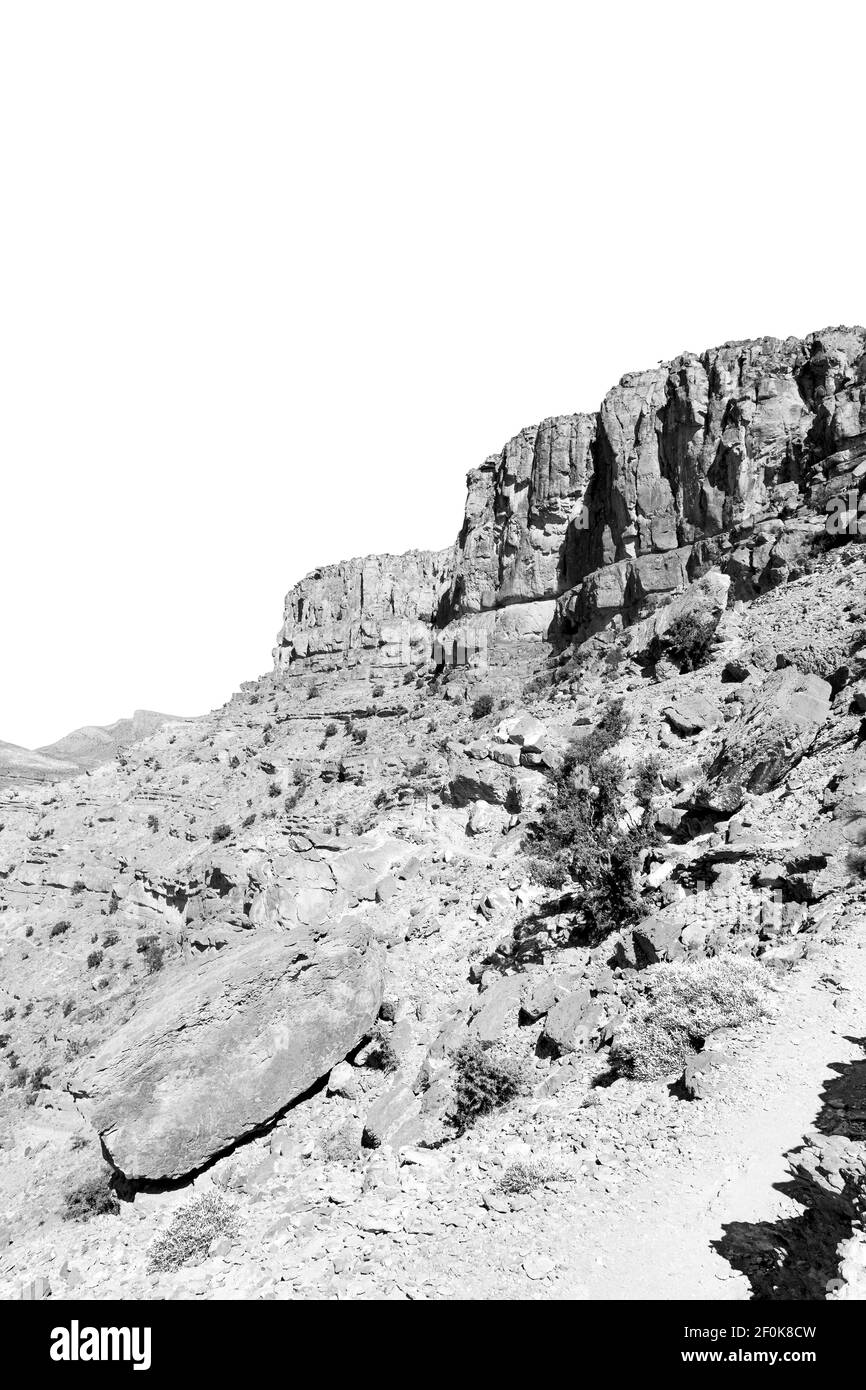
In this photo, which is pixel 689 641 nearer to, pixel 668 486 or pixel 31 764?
pixel 668 486

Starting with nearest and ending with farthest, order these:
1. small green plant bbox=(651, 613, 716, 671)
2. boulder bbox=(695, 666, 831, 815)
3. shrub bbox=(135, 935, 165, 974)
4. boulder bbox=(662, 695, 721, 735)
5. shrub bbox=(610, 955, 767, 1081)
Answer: shrub bbox=(610, 955, 767, 1081) < boulder bbox=(695, 666, 831, 815) < boulder bbox=(662, 695, 721, 735) < shrub bbox=(135, 935, 165, 974) < small green plant bbox=(651, 613, 716, 671)

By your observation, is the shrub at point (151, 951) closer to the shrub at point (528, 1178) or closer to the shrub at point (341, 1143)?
the shrub at point (341, 1143)

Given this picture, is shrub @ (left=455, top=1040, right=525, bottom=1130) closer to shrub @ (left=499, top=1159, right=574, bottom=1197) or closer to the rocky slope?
the rocky slope

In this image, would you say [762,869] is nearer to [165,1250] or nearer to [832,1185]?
[832,1185]

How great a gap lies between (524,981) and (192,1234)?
588 centimetres

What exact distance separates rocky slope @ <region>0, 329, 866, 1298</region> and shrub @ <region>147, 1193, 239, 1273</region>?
0.36ft

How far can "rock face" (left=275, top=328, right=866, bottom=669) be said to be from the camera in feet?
103

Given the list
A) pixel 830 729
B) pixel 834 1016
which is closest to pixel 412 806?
pixel 830 729

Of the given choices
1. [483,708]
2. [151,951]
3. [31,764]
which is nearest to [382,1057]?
[151,951]

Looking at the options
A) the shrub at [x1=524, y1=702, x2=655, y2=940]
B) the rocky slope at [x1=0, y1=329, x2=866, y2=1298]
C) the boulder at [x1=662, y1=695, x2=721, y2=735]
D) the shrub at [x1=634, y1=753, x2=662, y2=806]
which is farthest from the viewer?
the boulder at [x1=662, y1=695, x2=721, y2=735]

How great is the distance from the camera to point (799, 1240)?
5586 mm

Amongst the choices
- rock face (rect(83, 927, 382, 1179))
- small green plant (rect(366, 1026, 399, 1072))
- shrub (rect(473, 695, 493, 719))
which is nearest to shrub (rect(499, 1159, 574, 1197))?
small green plant (rect(366, 1026, 399, 1072))

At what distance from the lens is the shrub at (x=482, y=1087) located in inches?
361

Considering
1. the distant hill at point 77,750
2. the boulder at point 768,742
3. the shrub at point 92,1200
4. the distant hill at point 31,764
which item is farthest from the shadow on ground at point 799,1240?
the distant hill at point 31,764
